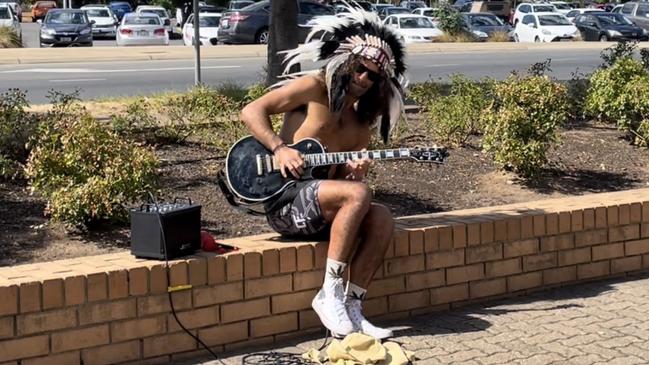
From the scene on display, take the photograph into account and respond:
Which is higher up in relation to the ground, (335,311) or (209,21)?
(209,21)

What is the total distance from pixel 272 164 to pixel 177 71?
1649 cm

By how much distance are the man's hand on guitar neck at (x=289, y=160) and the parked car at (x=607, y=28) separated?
34689 millimetres

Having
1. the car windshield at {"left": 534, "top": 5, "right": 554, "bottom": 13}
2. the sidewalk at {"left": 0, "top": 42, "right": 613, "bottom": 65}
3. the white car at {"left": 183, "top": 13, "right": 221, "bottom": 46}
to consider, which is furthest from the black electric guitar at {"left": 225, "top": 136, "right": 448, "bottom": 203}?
the car windshield at {"left": 534, "top": 5, "right": 554, "bottom": 13}

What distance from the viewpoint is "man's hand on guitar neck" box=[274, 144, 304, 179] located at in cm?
506

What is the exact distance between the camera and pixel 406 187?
7680mm

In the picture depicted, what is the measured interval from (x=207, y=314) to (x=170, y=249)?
0.37 m

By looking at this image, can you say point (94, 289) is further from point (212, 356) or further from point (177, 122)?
point (177, 122)

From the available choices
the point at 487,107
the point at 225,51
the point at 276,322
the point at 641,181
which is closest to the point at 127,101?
the point at 487,107

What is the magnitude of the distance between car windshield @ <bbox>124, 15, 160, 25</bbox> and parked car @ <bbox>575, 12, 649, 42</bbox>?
16.1 meters

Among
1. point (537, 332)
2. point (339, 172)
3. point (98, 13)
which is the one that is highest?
point (98, 13)

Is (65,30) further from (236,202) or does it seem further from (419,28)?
(236,202)

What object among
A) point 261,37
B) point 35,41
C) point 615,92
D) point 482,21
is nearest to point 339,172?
point 615,92

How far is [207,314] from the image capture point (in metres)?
4.86

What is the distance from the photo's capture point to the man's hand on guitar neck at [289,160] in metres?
5.06
